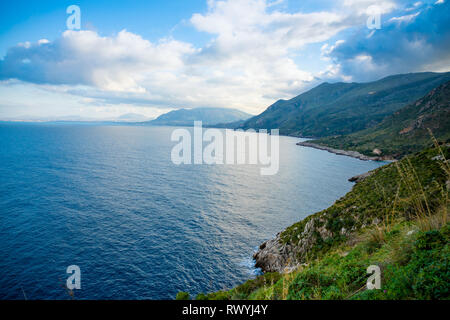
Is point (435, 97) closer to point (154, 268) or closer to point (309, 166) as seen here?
point (309, 166)

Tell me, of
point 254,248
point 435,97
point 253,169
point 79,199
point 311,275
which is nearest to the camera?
point 311,275

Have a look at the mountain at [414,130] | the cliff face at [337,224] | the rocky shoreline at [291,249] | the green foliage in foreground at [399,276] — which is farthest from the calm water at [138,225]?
the mountain at [414,130]

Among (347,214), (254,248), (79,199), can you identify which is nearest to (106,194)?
(79,199)

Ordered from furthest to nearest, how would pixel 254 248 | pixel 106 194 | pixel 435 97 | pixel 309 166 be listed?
pixel 435 97 < pixel 309 166 < pixel 106 194 < pixel 254 248

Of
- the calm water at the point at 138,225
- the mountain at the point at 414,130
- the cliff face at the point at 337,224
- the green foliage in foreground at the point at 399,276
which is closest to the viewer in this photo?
the green foliage in foreground at the point at 399,276

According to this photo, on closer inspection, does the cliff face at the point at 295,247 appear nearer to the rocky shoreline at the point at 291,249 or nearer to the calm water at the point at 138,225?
the rocky shoreline at the point at 291,249

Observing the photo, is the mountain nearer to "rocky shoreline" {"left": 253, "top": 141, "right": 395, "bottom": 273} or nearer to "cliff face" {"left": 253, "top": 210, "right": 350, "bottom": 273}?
"cliff face" {"left": 253, "top": 210, "right": 350, "bottom": 273}
